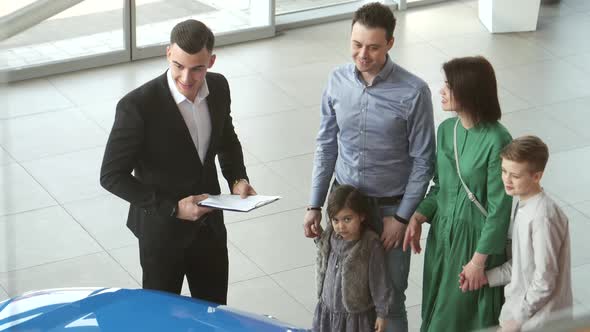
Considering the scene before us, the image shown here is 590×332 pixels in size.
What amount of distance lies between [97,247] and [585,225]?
2.66m

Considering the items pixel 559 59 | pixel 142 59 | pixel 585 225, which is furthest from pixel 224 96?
pixel 559 59

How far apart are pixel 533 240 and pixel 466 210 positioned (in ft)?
0.98

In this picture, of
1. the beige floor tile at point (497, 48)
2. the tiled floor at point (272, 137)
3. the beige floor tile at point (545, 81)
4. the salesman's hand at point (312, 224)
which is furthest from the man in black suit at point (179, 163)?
the beige floor tile at point (497, 48)

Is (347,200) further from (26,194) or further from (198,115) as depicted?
(26,194)

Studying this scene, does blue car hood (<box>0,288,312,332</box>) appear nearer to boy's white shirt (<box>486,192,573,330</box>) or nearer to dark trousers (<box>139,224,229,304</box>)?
dark trousers (<box>139,224,229,304</box>)

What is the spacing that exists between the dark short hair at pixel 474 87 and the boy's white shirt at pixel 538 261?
309 mm

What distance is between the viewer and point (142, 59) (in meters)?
7.77

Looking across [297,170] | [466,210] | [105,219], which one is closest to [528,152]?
[466,210]

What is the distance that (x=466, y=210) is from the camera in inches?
126

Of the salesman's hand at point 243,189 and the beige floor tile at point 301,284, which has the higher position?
the salesman's hand at point 243,189

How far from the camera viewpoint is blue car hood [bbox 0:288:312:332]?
8.95 ft

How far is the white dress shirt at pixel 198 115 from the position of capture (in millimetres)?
3111

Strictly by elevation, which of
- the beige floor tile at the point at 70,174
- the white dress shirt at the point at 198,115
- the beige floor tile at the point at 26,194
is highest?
the white dress shirt at the point at 198,115

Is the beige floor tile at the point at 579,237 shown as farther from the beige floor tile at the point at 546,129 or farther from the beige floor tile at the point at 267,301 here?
the beige floor tile at the point at 267,301
